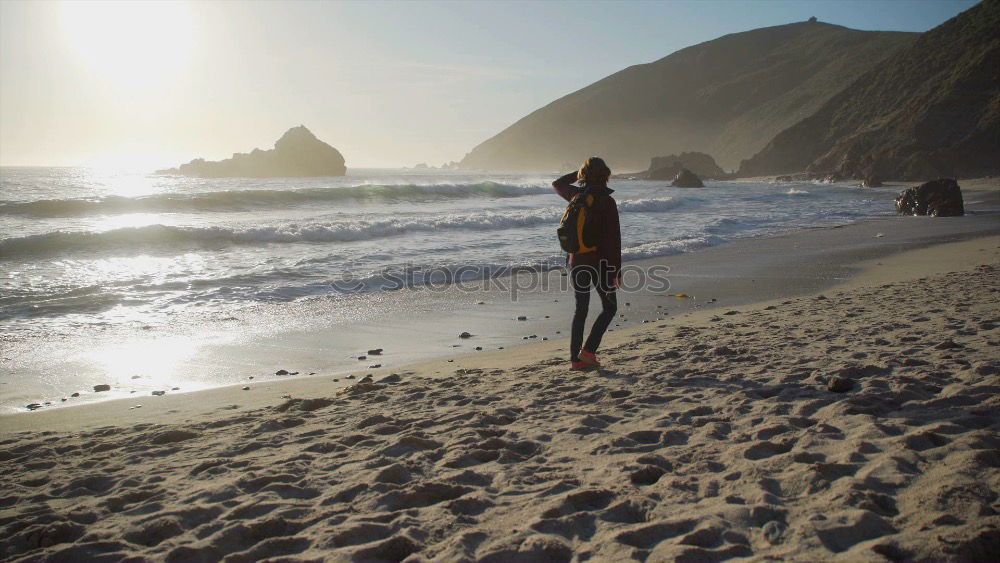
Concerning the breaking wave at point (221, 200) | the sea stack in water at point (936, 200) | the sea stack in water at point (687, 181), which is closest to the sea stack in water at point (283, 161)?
the sea stack in water at point (687, 181)

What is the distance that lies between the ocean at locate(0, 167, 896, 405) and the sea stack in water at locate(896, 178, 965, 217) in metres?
0.94

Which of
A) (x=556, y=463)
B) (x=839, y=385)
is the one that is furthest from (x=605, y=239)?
(x=556, y=463)

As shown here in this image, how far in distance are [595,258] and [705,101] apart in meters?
151

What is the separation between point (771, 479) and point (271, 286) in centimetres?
849

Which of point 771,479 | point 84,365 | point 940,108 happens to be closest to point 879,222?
point 771,479

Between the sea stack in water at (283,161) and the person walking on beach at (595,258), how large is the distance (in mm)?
72924

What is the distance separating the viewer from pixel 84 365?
582 centimetres

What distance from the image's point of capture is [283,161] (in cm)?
7319

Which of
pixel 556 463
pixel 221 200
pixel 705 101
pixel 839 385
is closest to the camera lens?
pixel 556 463

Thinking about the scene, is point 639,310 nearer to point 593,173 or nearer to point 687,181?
point 593,173

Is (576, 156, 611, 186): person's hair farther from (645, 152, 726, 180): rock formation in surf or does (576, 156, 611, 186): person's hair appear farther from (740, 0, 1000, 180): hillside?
(645, 152, 726, 180): rock formation in surf

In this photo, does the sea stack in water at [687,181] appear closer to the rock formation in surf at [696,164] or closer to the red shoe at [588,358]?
the rock formation in surf at [696,164]

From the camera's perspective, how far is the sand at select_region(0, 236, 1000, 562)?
7.71 ft

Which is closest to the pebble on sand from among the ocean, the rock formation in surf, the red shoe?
the red shoe
